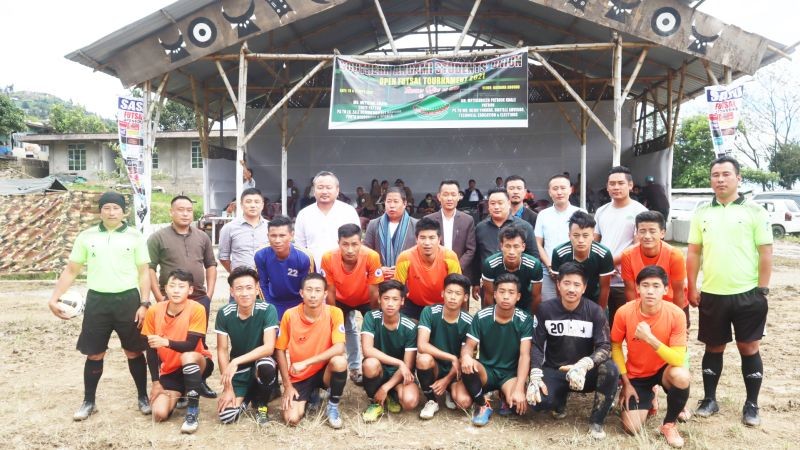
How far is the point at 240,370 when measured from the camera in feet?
11.4

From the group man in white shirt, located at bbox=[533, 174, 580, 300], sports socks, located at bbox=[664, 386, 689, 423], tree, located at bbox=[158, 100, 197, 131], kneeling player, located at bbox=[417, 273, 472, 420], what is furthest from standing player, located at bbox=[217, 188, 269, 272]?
tree, located at bbox=[158, 100, 197, 131]

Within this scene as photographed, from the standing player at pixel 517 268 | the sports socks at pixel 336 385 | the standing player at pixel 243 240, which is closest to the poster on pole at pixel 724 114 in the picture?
the standing player at pixel 517 268

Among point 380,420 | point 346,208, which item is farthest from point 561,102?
point 380,420

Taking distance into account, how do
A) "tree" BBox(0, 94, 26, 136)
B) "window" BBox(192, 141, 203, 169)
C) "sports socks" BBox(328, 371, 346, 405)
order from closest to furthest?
"sports socks" BBox(328, 371, 346, 405), "window" BBox(192, 141, 203, 169), "tree" BBox(0, 94, 26, 136)

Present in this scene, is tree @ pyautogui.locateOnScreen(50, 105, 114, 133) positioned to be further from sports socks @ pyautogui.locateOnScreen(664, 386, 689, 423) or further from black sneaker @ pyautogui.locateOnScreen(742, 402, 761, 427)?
black sneaker @ pyautogui.locateOnScreen(742, 402, 761, 427)

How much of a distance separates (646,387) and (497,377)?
2.96ft

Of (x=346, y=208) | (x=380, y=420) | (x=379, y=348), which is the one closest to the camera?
(x=380, y=420)

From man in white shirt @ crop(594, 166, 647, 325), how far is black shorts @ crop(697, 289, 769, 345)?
56 cm

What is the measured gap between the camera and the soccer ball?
3535 millimetres

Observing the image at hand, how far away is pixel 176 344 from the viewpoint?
3387 millimetres

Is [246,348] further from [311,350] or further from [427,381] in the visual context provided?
[427,381]

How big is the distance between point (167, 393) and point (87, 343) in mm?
620

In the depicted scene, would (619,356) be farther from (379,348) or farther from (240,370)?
(240,370)

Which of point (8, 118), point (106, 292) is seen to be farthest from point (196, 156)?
point (106, 292)
